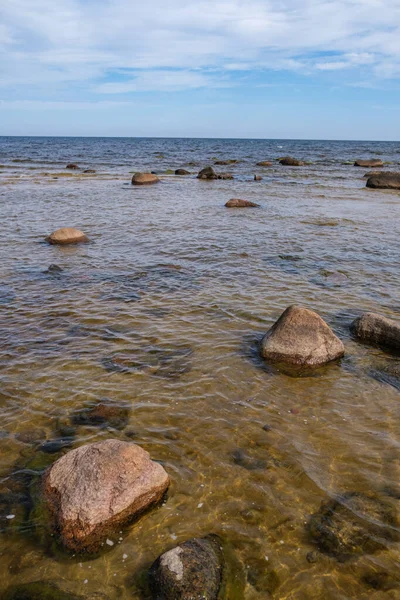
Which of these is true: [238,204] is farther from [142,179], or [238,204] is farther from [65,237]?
[142,179]

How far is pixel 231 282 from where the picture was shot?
13422mm

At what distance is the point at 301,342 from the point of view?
8.70m

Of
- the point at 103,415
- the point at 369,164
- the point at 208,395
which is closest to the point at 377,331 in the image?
the point at 208,395

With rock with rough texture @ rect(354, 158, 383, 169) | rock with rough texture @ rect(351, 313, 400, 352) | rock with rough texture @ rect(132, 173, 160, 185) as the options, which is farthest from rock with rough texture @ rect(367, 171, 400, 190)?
rock with rough texture @ rect(351, 313, 400, 352)

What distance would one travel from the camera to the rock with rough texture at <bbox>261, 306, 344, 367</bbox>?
340 inches

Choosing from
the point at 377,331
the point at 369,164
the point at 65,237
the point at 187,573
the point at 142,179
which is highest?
the point at 369,164

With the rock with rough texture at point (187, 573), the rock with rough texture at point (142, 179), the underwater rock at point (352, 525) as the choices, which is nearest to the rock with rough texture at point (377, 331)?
the underwater rock at point (352, 525)

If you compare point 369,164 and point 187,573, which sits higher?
point 369,164

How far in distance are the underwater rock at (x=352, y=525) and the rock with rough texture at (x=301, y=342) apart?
3.33 m

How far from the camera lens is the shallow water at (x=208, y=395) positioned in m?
4.77

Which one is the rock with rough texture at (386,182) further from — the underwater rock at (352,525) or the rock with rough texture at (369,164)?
the underwater rock at (352,525)

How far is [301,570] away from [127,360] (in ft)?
16.6

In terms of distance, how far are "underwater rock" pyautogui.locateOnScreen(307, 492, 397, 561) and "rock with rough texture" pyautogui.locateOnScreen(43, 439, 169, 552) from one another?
6.59ft

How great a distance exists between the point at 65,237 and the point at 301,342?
1199cm
